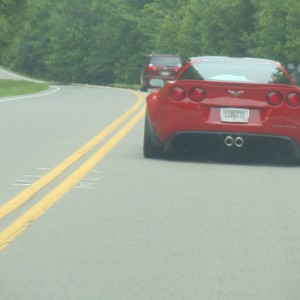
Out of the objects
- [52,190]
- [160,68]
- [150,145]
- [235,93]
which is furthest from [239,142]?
[160,68]

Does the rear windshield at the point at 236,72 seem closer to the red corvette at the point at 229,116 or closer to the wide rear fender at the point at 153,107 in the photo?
the red corvette at the point at 229,116

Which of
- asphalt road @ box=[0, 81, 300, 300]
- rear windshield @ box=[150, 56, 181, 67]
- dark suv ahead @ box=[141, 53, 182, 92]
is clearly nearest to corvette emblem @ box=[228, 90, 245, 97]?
asphalt road @ box=[0, 81, 300, 300]

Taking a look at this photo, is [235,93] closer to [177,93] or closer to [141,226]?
[177,93]

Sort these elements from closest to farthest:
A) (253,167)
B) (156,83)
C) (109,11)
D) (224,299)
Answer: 1. (224,299)
2. (253,167)
3. (156,83)
4. (109,11)

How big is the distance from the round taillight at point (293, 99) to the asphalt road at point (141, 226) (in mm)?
768

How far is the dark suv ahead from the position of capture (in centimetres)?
4694

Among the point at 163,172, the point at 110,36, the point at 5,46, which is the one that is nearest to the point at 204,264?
the point at 163,172

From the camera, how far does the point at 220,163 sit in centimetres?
1368

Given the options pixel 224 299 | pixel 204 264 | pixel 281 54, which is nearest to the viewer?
pixel 224 299

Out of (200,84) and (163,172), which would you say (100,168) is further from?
(200,84)

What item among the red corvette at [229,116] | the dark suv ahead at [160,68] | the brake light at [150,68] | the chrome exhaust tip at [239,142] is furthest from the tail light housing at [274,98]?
the brake light at [150,68]

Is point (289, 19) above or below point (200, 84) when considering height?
below

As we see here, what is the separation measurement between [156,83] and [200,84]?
6.08 feet

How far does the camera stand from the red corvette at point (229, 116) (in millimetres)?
13070
